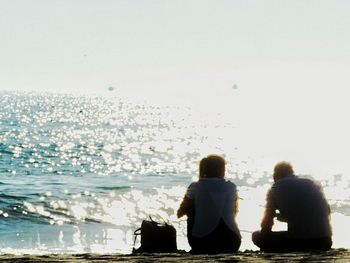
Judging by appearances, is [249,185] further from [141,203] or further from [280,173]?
[280,173]

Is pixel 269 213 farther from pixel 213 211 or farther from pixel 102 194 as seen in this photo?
pixel 102 194

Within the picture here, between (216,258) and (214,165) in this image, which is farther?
(214,165)

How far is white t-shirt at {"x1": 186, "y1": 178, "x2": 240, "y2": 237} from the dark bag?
598 millimetres

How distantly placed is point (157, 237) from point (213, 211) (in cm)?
97

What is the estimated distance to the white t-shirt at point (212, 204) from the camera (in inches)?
281

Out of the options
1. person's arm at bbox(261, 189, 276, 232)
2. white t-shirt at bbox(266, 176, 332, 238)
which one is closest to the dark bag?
person's arm at bbox(261, 189, 276, 232)

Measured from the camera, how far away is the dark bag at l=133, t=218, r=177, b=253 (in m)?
7.65

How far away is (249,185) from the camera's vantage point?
105 feet

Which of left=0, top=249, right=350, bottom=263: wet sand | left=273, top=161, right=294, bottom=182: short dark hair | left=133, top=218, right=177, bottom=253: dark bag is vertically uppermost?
left=273, top=161, right=294, bottom=182: short dark hair

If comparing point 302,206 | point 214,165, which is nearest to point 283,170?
point 302,206

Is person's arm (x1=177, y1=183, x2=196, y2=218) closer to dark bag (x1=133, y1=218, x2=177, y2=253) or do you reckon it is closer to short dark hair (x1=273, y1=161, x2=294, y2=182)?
dark bag (x1=133, y1=218, x2=177, y2=253)

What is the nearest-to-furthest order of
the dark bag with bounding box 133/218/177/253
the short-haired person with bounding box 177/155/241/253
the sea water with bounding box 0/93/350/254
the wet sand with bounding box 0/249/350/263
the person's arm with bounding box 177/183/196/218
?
the wet sand with bounding box 0/249/350/263 → the short-haired person with bounding box 177/155/241/253 → the person's arm with bounding box 177/183/196/218 → the dark bag with bounding box 133/218/177/253 → the sea water with bounding box 0/93/350/254

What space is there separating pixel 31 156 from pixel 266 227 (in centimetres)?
4202

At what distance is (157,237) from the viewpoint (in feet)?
25.2
